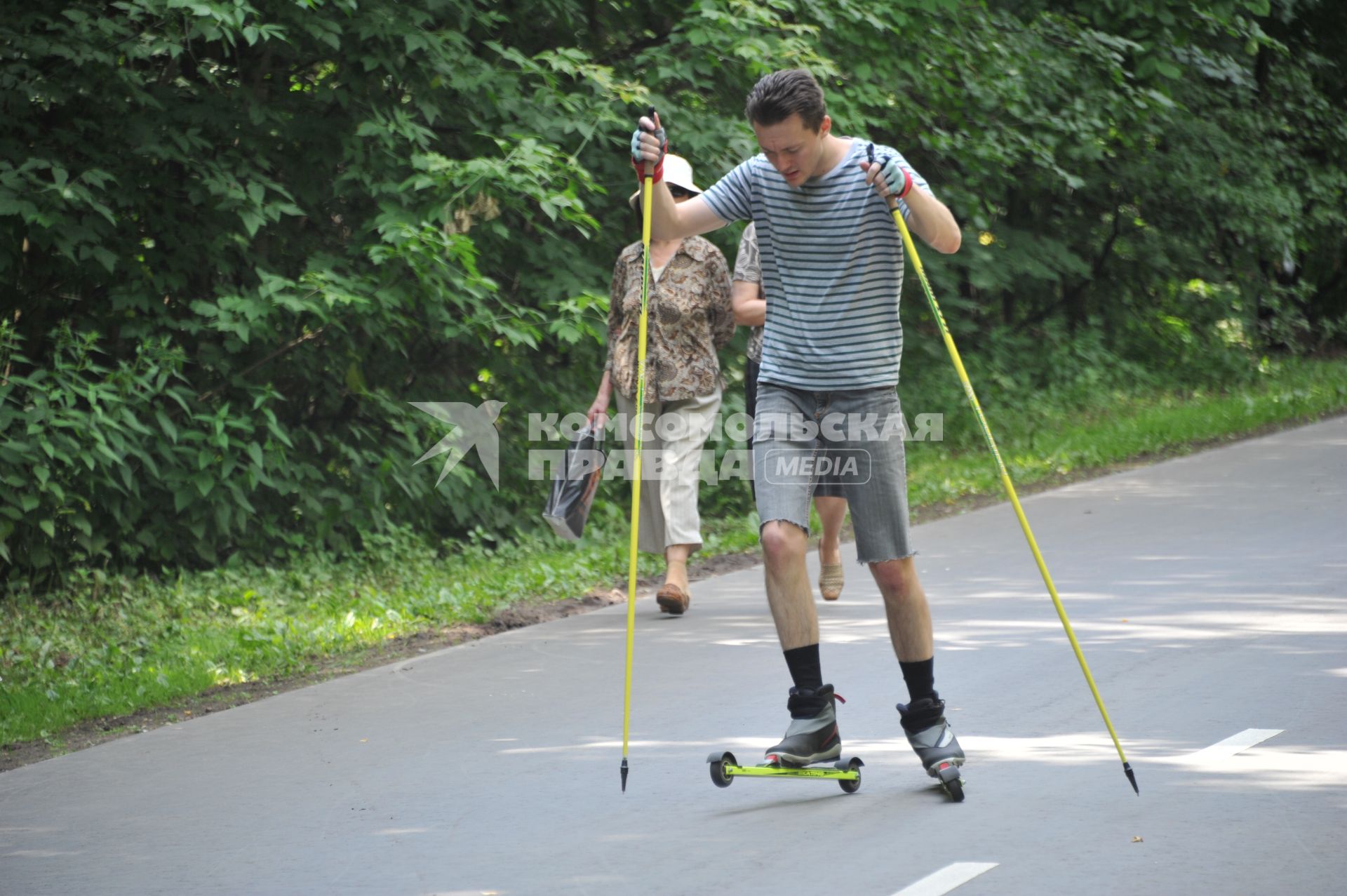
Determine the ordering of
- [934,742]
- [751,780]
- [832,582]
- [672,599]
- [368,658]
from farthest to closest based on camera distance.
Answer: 1. [832,582]
2. [672,599]
3. [368,658]
4. [751,780]
5. [934,742]

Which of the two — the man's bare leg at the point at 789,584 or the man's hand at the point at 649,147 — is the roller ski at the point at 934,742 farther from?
the man's hand at the point at 649,147

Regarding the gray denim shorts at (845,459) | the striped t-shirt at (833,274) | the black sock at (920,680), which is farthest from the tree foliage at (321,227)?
the black sock at (920,680)

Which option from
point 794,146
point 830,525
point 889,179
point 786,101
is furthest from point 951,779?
point 830,525

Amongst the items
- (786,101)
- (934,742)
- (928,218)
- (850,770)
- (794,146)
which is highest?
(786,101)

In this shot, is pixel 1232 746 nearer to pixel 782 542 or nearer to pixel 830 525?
pixel 782 542

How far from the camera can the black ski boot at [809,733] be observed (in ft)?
16.2

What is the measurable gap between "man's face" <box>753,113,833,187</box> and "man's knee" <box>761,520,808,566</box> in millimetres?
1064

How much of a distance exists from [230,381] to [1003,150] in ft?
→ 24.6

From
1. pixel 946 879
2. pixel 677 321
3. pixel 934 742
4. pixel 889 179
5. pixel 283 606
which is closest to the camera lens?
pixel 946 879

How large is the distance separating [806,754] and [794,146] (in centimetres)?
188

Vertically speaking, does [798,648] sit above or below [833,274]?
below

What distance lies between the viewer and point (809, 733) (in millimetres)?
4973

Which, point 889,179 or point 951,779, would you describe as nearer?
point 889,179

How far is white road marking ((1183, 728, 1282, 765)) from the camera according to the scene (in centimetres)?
519
